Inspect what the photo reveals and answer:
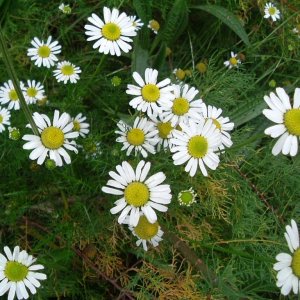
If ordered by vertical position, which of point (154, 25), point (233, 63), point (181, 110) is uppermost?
point (154, 25)

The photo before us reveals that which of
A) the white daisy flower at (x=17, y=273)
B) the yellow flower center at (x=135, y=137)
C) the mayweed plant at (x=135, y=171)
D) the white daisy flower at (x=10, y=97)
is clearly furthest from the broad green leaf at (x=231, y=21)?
the white daisy flower at (x=17, y=273)

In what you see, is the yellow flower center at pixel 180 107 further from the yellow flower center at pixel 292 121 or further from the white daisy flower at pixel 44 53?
the white daisy flower at pixel 44 53

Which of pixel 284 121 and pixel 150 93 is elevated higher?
pixel 150 93

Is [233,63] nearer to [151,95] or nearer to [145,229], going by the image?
[151,95]

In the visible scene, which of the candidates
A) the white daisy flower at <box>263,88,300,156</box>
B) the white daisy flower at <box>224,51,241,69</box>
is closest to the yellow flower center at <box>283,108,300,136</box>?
the white daisy flower at <box>263,88,300,156</box>

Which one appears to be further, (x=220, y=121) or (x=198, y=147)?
(x=220, y=121)

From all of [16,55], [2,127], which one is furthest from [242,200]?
[16,55]

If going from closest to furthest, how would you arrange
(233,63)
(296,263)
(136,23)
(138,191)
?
(296,263) → (138,191) → (136,23) → (233,63)

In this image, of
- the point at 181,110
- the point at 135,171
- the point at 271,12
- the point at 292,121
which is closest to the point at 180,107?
the point at 181,110
